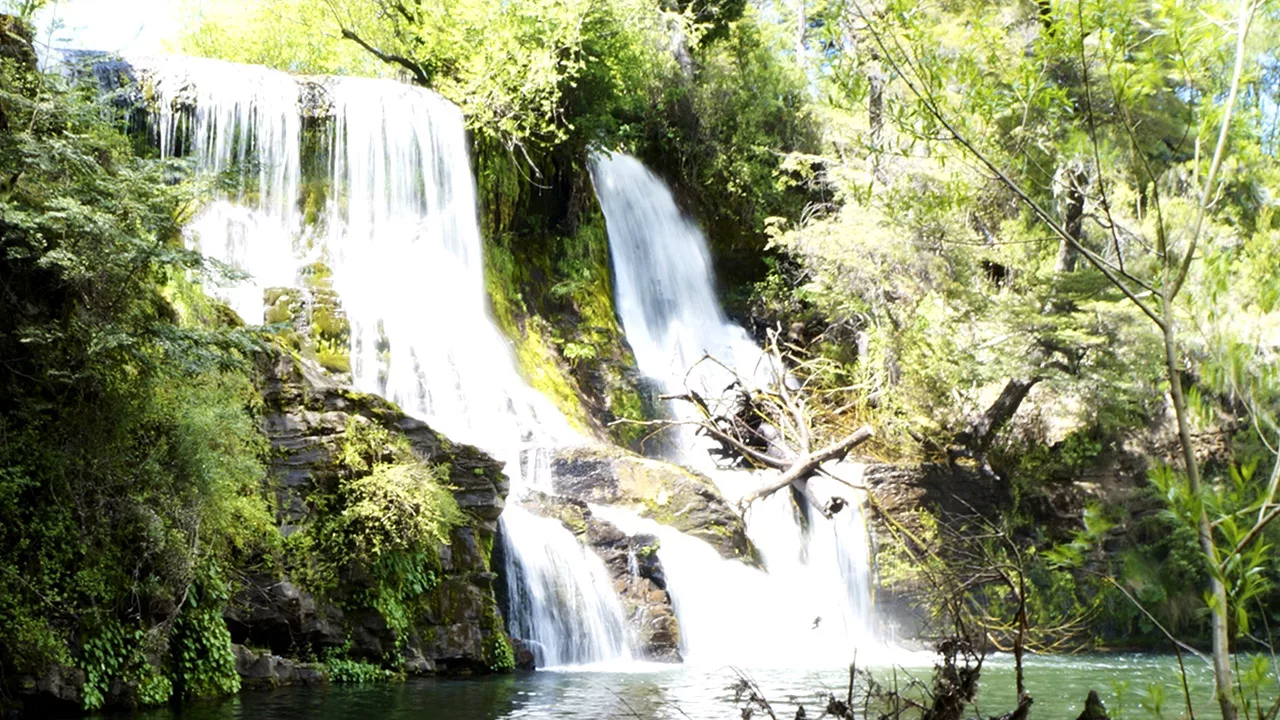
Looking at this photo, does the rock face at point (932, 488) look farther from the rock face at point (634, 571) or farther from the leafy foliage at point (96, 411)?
the leafy foliage at point (96, 411)

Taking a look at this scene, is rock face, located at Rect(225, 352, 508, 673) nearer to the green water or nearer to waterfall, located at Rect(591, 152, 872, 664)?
the green water

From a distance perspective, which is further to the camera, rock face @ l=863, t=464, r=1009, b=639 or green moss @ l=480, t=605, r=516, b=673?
rock face @ l=863, t=464, r=1009, b=639

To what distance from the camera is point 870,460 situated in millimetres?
19984

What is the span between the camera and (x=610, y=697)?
962cm

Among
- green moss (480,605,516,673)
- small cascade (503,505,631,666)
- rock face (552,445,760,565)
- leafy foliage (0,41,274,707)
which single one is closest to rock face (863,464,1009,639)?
rock face (552,445,760,565)

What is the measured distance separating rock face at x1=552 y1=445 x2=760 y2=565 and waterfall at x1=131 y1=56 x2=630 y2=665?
1.63 ft

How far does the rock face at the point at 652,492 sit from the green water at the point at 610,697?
2919 millimetres

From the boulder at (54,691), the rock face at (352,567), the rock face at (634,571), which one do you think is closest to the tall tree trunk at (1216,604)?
the boulder at (54,691)

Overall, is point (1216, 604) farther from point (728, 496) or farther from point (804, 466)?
point (728, 496)

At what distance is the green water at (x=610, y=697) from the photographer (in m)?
8.43

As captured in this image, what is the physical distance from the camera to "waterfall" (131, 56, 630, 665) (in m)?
17.0

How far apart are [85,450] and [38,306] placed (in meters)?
1.27

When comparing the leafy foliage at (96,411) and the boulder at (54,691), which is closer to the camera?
the boulder at (54,691)

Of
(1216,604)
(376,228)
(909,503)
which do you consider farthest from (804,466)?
(1216,604)
